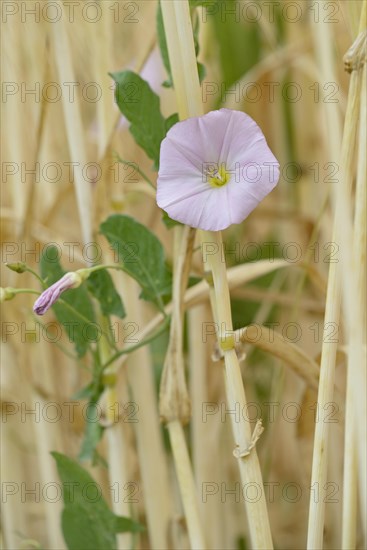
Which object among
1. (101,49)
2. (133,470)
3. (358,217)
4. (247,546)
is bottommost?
(247,546)

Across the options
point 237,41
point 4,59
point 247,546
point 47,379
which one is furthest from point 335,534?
point 237,41

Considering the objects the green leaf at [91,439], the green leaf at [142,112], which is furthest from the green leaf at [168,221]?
the green leaf at [91,439]

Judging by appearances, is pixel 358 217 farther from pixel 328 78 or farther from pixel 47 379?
pixel 47 379

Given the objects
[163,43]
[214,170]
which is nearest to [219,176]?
[214,170]

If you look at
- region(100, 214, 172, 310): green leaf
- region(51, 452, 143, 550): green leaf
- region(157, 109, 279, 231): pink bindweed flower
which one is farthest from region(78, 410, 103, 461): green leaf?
region(157, 109, 279, 231): pink bindweed flower

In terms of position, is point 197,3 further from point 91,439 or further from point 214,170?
point 91,439
